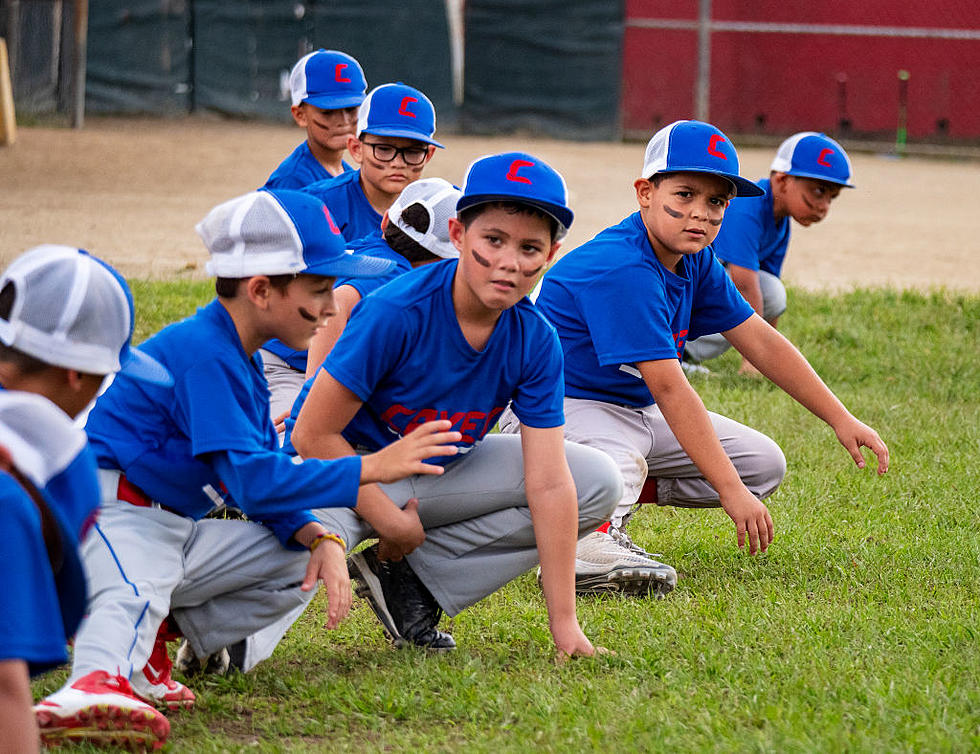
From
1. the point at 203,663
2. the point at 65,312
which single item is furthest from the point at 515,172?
the point at 203,663

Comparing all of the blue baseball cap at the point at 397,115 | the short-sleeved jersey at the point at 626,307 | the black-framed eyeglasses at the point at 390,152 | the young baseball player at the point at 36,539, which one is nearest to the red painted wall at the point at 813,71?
the blue baseball cap at the point at 397,115

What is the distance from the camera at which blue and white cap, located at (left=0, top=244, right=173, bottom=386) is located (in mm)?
2199

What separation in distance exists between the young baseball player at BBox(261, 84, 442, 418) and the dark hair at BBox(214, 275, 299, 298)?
1.85 metres

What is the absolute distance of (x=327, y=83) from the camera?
221 inches

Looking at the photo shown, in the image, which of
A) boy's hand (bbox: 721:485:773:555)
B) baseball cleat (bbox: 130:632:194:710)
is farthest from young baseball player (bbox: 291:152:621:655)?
baseball cleat (bbox: 130:632:194:710)

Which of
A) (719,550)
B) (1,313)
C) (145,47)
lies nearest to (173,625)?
(1,313)

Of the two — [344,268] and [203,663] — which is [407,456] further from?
[203,663]

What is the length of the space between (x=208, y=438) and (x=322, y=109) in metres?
3.18

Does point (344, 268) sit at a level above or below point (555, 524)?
above

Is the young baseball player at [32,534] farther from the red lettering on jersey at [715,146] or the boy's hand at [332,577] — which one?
the red lettering on jersey at [715,146]

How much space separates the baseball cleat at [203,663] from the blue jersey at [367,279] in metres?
0.85

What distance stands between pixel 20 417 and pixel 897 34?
1817 cm

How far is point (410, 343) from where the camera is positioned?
3100 mm

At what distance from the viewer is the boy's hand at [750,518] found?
3502 mm
